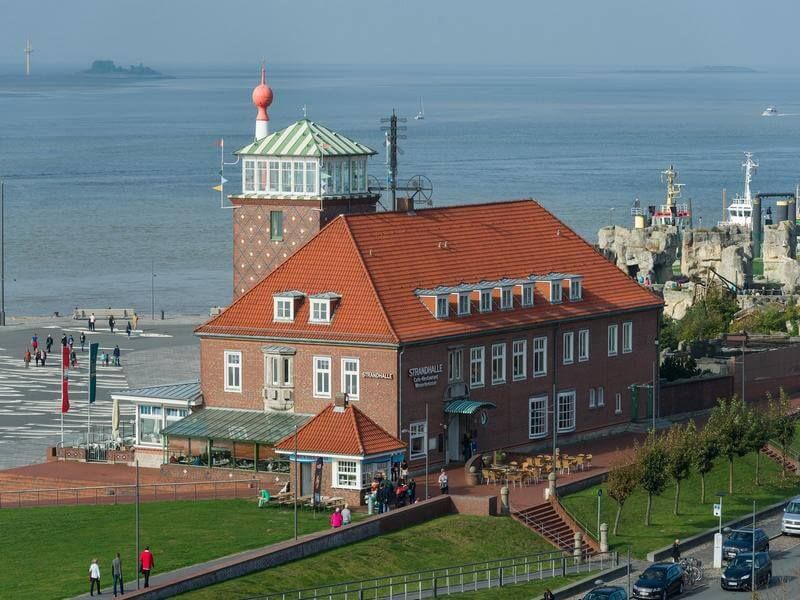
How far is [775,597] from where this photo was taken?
2087 inches

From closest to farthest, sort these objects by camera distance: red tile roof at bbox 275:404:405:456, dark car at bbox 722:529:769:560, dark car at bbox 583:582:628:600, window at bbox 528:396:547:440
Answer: dark car at bbox 583:582:628:600 < dark car at bbox 722:529:769:560 < red tile roof at bbox 275:404:405:456 < window at bbox 528:396:547:440

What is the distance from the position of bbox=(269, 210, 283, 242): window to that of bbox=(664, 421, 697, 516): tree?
53.6 feet

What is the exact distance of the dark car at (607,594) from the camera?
169ft

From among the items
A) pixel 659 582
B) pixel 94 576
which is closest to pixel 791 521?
pixel 659 582

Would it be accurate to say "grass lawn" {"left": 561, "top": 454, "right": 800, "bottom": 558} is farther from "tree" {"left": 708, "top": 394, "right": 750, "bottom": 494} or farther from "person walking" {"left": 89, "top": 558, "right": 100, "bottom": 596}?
"person walking" {"left": 89, "top": 558, "right": 100, "bottom": 596}

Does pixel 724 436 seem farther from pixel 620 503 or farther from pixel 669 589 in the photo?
pixel 669 589

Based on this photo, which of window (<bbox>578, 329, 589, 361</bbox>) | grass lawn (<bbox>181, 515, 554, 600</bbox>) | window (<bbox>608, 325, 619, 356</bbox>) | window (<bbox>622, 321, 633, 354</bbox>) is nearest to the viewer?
grass lawn (<bbox>181, 515, 554, 600</bbox>)

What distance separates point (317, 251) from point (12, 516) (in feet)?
45.0

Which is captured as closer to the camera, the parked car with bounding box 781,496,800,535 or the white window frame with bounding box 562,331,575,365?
the parked car with bounding box 781,496,800,535

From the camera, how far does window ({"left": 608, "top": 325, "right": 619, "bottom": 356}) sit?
7436 centimetres

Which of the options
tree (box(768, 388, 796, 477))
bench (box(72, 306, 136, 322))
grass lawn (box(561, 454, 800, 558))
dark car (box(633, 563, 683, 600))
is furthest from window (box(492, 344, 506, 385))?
bench (box(72, 306, 136, 322))

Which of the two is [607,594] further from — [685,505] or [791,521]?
[685,505]

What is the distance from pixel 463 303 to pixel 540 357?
158 inches

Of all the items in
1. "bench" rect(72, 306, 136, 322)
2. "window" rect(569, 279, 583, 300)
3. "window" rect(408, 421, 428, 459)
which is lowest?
"window" rect(408, 421, 428, 459)
